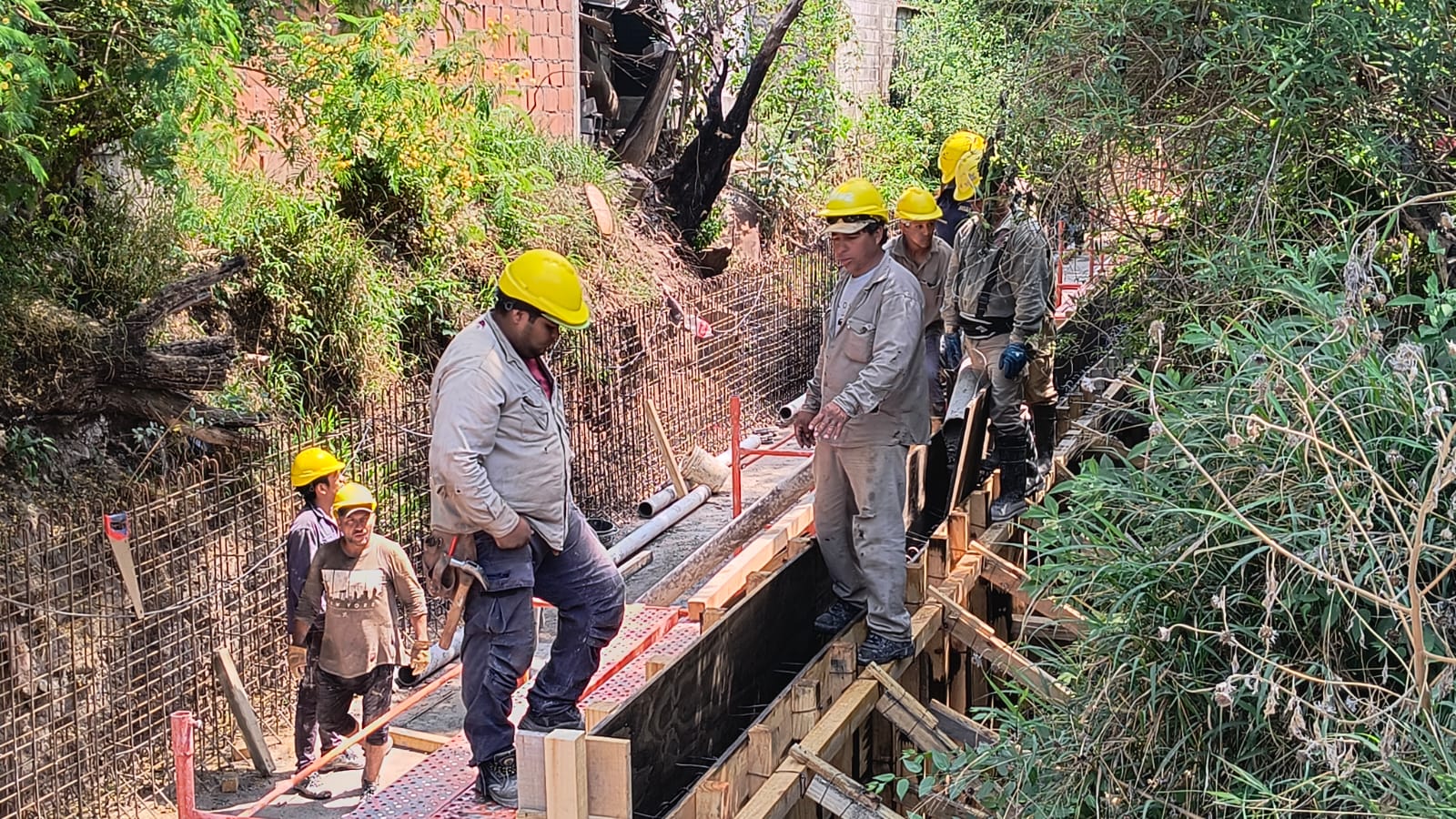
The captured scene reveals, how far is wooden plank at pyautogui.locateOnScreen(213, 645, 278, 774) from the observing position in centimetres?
787

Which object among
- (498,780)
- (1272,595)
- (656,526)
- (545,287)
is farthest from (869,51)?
(1272,595)

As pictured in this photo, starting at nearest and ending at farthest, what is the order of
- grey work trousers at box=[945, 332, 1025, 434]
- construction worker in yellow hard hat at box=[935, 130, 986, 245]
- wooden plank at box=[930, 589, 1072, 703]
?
1. wooden plank at box=[930, 589, 1072, 703]
2. grey work trousers at box=[945, 332, 1025, 434]
3. construction worker in yellow hard hat at box=[935, 130, 986, 245]

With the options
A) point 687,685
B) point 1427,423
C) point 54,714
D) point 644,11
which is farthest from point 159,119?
point 644,11

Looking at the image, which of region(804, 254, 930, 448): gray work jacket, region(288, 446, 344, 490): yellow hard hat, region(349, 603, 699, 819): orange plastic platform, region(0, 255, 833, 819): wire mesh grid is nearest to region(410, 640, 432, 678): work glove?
region(349, 603, 699, 819): orange plastic platform

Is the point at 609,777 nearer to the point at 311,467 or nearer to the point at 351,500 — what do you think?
the point at 351,500

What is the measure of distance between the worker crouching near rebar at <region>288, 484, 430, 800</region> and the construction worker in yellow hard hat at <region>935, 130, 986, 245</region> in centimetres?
403

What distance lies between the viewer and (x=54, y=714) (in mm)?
7141

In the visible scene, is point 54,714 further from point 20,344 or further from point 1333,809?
point 1333,809

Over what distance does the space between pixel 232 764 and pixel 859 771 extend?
12.5 feet

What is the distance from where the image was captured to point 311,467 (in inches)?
297

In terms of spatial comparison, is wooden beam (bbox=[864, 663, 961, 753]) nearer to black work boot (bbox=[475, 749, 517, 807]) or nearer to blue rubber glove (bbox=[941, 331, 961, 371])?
black work boot (bbox=[475, 749, 517, 807])

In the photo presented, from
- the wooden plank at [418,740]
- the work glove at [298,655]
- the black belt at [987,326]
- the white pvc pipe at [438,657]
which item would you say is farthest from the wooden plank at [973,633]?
the work glove at [298,655]

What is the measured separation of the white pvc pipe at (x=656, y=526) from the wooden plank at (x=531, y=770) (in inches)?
227

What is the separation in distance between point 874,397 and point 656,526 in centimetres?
603
